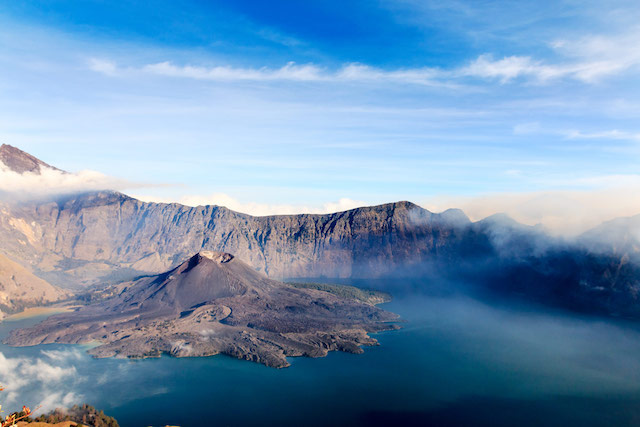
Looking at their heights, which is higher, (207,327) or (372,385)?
(207,327)

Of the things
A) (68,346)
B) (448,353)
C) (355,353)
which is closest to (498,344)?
(448,353)

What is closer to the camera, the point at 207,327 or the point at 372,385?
the point at 372,385

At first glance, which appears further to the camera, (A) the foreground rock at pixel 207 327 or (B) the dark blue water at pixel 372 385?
(A) the foreground rock at pixel 207 327

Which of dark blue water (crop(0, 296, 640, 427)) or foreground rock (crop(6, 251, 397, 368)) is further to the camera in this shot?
foreground rock (crop(6, 251, 397, 368))

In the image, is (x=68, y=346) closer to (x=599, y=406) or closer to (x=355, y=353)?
(x=355, y=353)
